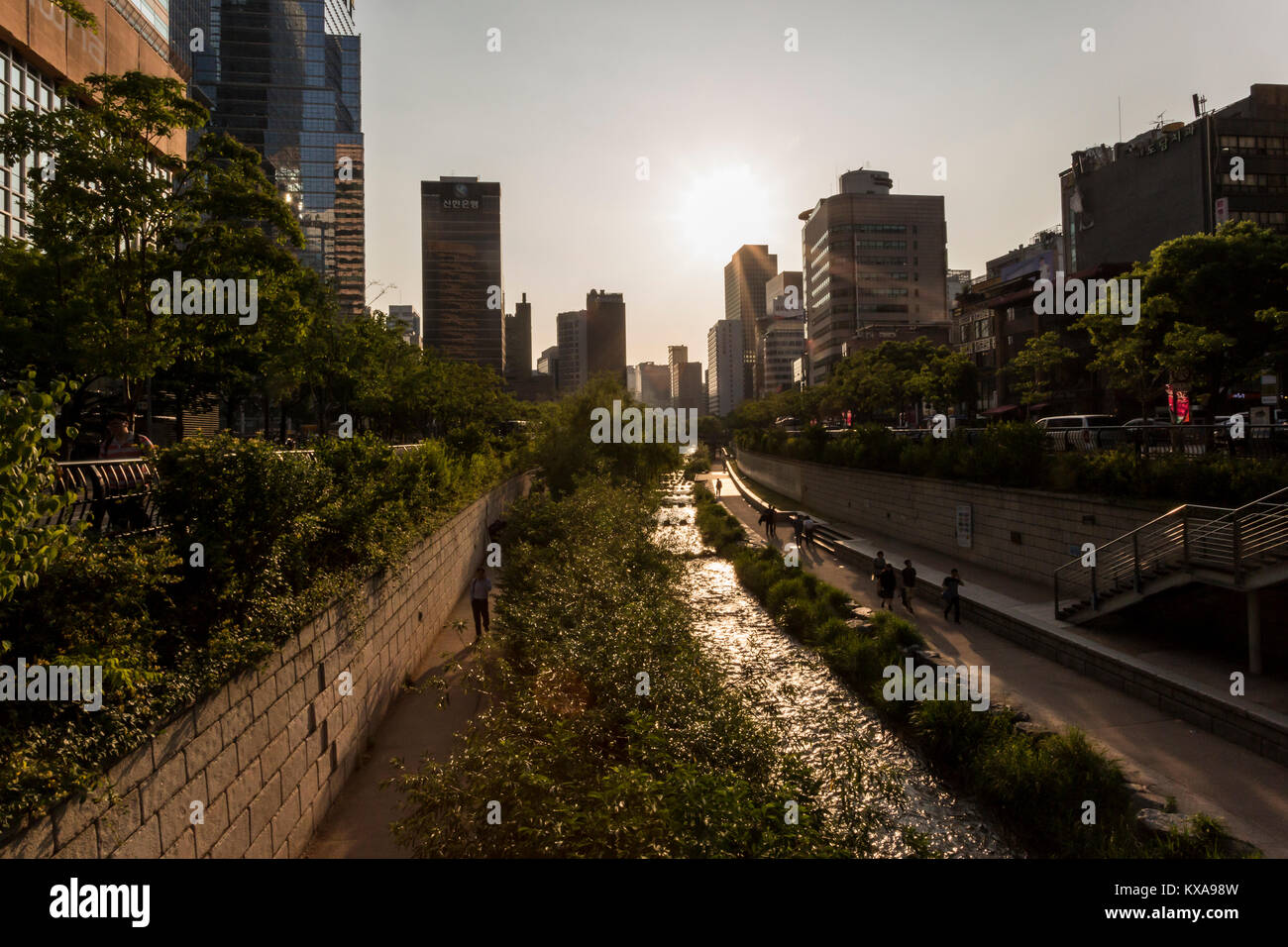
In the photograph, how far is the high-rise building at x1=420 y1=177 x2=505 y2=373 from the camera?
559 ft

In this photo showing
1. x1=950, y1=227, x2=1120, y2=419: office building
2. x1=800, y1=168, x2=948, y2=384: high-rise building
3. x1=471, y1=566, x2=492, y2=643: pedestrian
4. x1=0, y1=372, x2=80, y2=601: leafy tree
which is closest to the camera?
x1=0, y1=372, x2=80, y2=601: leafy tree

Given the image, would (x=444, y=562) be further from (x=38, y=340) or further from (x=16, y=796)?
(x=16, y=796)

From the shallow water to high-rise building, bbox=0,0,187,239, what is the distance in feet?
99.9

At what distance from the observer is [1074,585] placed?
881 inches

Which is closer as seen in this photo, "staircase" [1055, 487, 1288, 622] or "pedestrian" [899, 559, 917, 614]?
"staircase" [1055, 487, 1288, 622]

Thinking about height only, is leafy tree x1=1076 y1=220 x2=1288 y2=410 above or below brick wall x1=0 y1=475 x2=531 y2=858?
above

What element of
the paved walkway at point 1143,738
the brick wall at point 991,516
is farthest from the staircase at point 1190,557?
the paved walkway at point 1143,738

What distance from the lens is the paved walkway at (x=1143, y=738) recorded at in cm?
1012

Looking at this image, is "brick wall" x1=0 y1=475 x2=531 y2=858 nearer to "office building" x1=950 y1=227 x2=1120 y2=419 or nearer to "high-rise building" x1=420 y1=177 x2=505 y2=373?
"office building" x1=950 y1=227 x2=1120 y2=419
